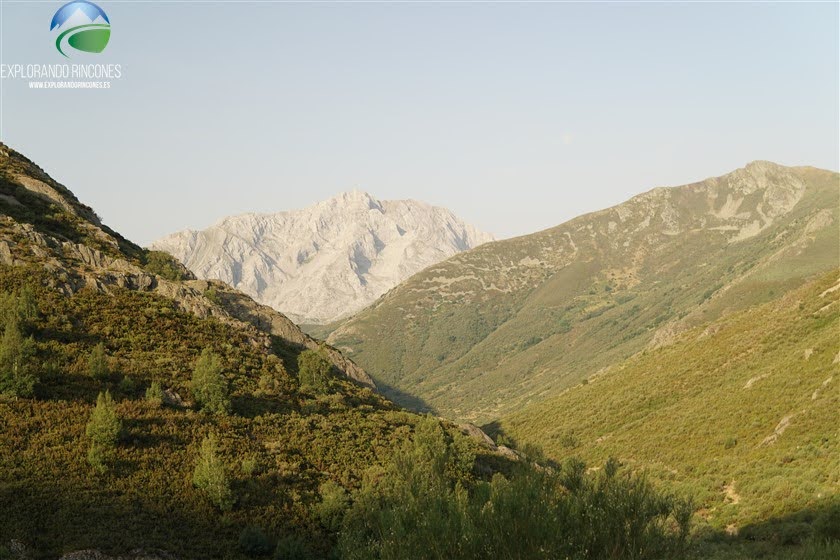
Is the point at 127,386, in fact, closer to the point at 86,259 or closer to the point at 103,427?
the point at 103,427

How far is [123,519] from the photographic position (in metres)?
26.8

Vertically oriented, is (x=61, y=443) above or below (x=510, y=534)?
above

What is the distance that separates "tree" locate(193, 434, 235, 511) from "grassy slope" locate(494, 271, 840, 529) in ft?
124

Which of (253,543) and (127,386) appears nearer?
(253,543)

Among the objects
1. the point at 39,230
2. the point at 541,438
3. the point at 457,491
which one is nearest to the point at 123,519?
the point at 457,491

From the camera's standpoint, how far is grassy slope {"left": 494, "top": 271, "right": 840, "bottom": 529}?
45.8 metres

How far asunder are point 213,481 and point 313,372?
21106mm

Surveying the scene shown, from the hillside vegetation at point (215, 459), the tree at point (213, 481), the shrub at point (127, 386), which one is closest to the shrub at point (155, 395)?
the hillside vegetation at point (215, 459)

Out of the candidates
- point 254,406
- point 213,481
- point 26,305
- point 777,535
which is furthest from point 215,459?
point 777,535

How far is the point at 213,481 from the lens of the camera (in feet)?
98.5

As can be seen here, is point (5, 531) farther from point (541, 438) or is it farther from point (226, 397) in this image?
point (541, 438)

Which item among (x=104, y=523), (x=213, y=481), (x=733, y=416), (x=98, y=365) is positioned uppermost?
(x=98, y=365)

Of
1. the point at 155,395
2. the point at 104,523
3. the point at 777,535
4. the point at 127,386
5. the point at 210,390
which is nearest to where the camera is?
the point at 104,523

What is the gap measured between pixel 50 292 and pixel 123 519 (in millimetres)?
28060
